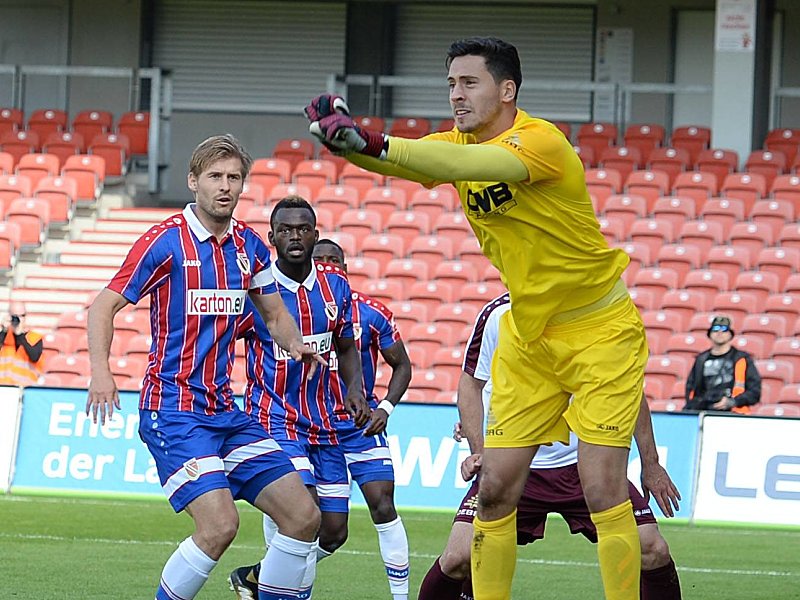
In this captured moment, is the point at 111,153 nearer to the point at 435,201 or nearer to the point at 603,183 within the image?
the point at 435,201

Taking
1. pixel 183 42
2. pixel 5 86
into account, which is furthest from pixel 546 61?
pixel 5 86

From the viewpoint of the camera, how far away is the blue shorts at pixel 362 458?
7.95 m

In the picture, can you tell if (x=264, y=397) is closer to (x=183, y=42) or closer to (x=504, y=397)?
(x=504, y=397)

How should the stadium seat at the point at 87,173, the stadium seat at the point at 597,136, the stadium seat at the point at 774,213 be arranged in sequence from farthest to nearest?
the stadium seat at the point at 597,136
the stadium seat at the point at 87,173
the stadium seat at the point at 774,213

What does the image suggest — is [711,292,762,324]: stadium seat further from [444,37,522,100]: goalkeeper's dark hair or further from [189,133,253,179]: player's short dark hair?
[444,37,522,100]: goalkeeper's dark hair

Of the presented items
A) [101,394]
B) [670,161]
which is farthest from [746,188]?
[101,394]

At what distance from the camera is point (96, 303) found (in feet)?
19.8

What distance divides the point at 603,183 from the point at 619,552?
13.4 metres

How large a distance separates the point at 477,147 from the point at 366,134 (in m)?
0.48

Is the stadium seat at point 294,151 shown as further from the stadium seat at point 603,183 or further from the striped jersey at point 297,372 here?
the striped jersey at point 297,372

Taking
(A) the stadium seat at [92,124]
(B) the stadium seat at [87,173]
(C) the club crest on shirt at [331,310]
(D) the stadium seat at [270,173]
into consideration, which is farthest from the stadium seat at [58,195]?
(C) the club crest on shirt at [331,310]

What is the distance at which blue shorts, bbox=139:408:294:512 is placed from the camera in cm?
608

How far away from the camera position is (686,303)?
16.1m

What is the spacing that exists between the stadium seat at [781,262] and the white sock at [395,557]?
9.89m
